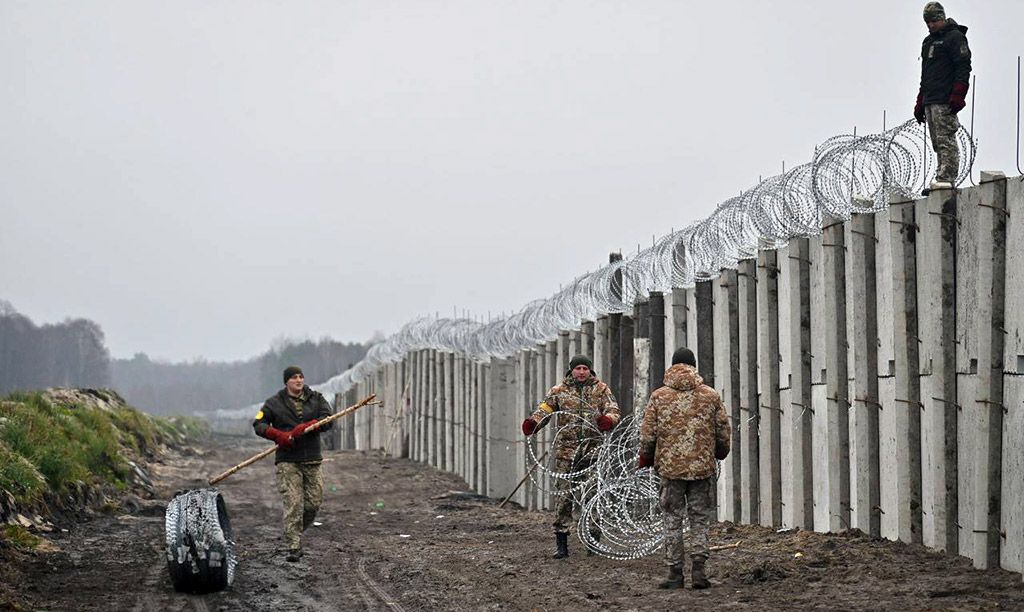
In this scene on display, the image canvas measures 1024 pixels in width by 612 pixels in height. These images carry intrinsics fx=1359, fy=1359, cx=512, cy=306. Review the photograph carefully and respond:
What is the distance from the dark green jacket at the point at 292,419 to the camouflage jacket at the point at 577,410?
2.06 m

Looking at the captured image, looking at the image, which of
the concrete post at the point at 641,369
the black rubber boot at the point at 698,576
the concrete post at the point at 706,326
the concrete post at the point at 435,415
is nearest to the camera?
the black rubber boot at the point at 698,576

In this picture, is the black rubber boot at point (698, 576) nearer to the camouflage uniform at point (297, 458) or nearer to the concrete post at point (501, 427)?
the camouflage uniform at point (297, 458)

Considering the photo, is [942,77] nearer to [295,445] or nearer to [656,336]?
Result: [656,336]

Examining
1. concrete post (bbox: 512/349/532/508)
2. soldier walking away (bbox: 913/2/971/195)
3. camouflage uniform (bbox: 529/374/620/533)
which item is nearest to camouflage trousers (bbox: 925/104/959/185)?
soldier walking away (bbox: 913/2/971/195)

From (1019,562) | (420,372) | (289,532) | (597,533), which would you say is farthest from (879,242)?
(420,372)

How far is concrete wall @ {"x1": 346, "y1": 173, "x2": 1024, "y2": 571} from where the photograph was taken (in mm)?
8008

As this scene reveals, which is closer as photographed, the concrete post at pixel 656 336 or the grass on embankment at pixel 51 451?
the concrete post at pixel 656 336

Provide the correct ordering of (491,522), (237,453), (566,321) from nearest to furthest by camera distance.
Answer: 1. (491,522)
2. (566,321)
3. (237,453)

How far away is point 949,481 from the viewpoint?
8.55 meters

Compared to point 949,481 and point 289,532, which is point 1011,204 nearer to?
point 949,481

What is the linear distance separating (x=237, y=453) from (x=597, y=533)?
1093 inches

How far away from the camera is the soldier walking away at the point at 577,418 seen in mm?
11430

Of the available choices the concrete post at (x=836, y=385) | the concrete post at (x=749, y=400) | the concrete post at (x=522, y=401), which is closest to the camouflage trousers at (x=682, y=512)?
the concrete post at (x=836, y=385)

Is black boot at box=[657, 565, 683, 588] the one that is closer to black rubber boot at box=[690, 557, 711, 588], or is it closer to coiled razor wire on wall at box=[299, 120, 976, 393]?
black rubber boot at box=[690, 557, 711, 588]
